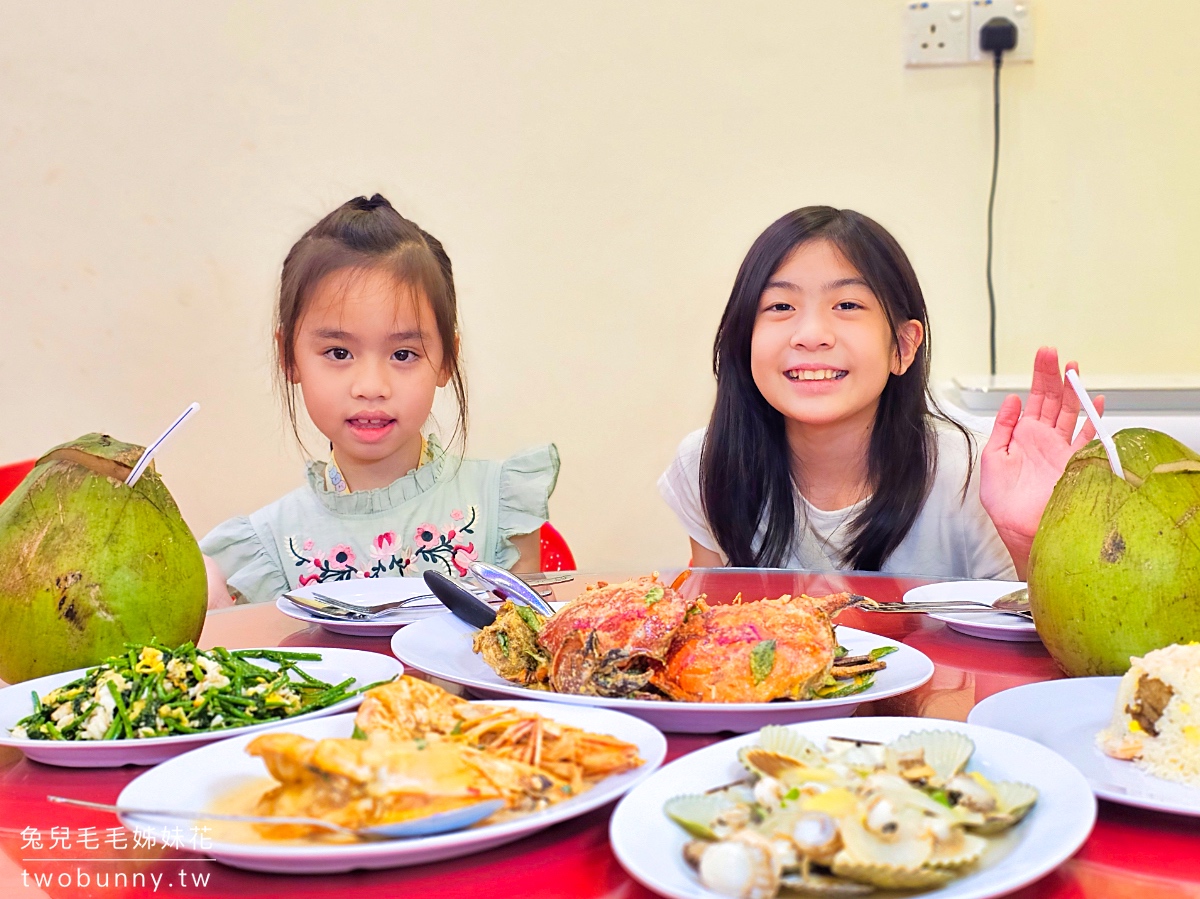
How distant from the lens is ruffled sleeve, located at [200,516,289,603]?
175 cm

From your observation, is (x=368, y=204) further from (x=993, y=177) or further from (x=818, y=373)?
(x=993, y=177)

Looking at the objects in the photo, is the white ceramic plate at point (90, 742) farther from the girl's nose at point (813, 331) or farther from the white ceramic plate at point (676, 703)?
the girl's nose at point (813, 331)

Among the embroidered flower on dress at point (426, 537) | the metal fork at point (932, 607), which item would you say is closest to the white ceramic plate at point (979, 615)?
the metal fork at point (932, 607)

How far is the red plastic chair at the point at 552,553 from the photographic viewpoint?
196 centimetres

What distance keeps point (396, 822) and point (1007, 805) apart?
276 mm

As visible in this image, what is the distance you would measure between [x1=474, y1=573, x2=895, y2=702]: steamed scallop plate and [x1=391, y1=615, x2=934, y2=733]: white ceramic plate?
0.02 metres

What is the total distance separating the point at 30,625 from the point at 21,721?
0.13m

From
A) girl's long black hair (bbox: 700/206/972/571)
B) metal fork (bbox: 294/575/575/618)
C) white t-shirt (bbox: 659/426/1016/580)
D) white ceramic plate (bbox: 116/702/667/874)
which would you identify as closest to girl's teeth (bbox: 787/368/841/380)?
girl's long black hair (bbox: 700/206/972/571)

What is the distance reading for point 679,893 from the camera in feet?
1.43

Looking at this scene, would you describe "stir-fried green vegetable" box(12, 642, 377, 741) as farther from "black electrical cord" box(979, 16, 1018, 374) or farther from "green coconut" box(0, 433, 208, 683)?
"black electrical cord" box(979, 16, 1018, 374)

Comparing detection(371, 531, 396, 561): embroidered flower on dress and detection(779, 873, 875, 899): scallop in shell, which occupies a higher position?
detection(779, 873, 875, 899): scallop in shell

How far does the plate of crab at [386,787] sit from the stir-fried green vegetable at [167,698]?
108mm

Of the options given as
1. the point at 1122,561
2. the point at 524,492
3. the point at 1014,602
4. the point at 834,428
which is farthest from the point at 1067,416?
the point at 524,492

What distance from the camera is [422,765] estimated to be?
51cm
